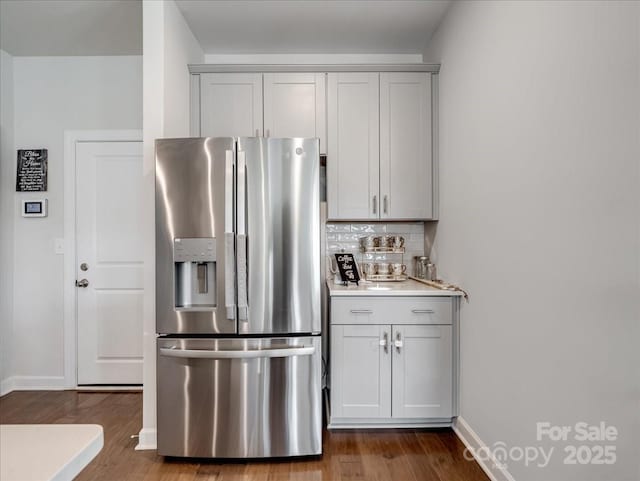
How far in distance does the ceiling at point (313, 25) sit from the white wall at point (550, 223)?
0.49 metres

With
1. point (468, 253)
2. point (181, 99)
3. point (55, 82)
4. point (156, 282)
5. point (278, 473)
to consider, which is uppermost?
point (55, 82)

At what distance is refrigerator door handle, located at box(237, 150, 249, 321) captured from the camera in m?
2.01

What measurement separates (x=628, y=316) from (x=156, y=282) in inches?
81.4

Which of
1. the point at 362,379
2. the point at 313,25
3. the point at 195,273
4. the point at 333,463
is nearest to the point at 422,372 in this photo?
the point at 362,379

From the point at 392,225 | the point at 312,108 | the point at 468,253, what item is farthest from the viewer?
the point at 392,225

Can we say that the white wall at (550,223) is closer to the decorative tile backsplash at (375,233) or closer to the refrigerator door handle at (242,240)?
the decorative tile backsplash at (375,233)

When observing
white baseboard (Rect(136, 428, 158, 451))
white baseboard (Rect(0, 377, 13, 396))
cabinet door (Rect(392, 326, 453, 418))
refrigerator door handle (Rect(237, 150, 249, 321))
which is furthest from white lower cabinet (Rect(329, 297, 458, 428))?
white baseboard (Rect(0, 377, 13, 396))

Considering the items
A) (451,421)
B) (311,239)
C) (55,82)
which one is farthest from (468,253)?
(55,82)

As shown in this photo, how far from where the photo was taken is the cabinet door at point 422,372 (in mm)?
2316

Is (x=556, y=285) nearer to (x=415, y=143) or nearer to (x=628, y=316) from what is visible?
(x=628, y=316)

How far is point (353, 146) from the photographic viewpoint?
109 inches

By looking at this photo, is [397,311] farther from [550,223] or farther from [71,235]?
[71,235]

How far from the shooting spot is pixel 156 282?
80.2 inches

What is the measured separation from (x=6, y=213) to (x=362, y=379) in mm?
3240
